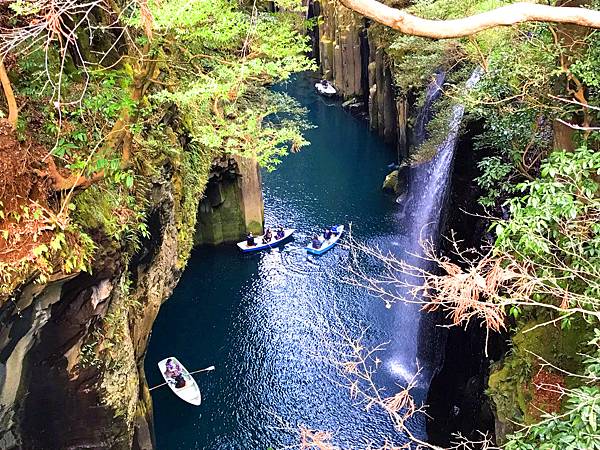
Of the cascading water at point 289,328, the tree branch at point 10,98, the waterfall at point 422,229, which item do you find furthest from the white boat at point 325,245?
the tree branch at point 10,98

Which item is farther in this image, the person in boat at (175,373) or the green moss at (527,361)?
the person in boat at (175,373)

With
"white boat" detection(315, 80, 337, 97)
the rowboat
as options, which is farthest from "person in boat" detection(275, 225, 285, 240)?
"white boat" detection(315, 80, 337, 97)

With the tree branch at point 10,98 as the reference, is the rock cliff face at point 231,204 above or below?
below

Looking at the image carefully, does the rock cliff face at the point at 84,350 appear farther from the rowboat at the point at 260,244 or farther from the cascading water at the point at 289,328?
the rowboat at the point at 260,244

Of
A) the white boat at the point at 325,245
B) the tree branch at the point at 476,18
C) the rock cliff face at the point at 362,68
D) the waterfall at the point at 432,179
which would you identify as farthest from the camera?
the rock cliff face at the point at 362,68

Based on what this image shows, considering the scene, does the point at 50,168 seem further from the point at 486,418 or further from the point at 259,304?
the point at 259,304

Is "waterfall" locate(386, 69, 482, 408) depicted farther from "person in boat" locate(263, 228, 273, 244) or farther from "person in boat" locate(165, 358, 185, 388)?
"person in boat" locate(165, 358, 185, 388)
